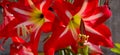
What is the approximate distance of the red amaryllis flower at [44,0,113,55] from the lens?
426mm

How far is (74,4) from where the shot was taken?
0.43m

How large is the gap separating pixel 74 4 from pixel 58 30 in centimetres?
4

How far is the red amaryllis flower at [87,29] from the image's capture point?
16.8 inches

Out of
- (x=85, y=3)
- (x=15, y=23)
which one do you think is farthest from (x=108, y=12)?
(x=15, y=23)

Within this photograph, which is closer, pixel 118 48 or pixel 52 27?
pixel 52 27

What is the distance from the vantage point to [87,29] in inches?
17.3

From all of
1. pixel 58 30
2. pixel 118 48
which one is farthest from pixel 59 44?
pixel 118 48

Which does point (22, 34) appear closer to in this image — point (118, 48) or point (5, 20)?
point (5, 20)

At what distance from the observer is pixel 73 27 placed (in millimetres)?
454

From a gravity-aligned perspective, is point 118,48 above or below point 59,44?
above

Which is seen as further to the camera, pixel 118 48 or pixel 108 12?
pixel 118 48

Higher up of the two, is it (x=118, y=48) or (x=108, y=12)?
(x=118, y=48)

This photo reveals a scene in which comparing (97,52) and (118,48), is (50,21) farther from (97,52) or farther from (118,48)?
(118,48)

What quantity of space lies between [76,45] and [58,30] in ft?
0.12
